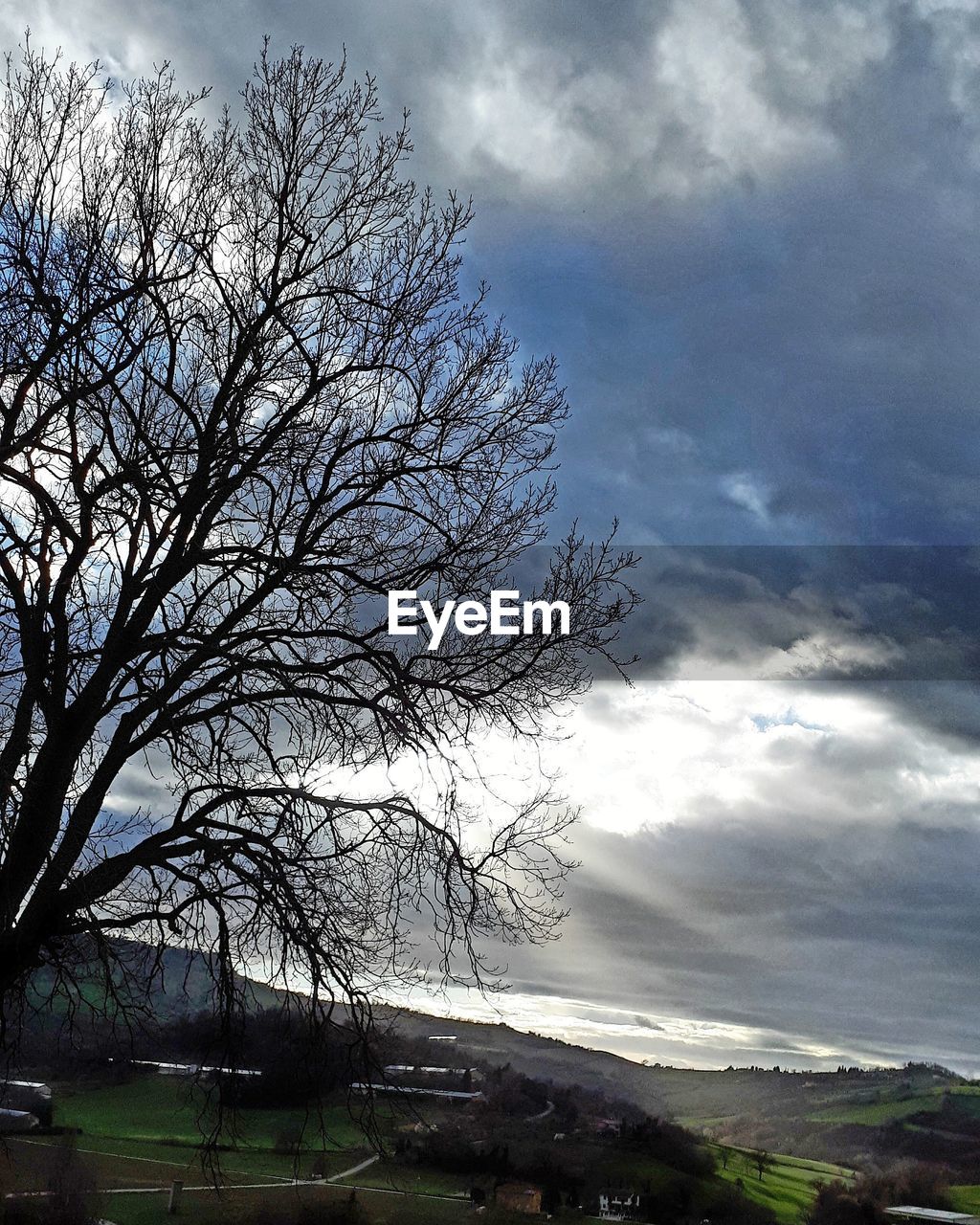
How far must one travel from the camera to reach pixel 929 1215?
823 centimetres

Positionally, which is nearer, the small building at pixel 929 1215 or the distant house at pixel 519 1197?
the distant house at pixel 519 1197

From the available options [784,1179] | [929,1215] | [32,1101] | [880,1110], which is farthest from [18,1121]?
[929,1215]

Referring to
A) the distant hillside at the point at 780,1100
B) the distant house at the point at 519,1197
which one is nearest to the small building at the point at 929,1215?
the distant hillside at the point at 780,1100

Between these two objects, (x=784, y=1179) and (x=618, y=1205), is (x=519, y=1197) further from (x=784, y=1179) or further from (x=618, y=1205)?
(x=784, y=1179)

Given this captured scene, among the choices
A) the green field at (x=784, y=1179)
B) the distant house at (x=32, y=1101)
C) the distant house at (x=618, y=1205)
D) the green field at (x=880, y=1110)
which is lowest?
the distant house at (x=618, y=1205)

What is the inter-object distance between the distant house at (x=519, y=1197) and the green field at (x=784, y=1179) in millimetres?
1546

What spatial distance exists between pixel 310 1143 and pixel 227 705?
357cm

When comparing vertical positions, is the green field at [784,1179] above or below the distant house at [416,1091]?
below

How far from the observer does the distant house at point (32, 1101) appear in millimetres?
8234

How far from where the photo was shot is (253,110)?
7109 millimetres

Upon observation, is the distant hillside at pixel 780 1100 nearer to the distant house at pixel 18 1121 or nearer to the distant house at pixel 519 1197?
the distant house at pixel 519 1197

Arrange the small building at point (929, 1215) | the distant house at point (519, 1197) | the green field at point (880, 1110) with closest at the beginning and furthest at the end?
the distant house at point (519, 1197), the small building at point (929, 1215), the green field at point (880, 1110)

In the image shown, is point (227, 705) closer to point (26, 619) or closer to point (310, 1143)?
point (26, 619)

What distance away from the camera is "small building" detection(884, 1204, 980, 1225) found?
821 centimetres
